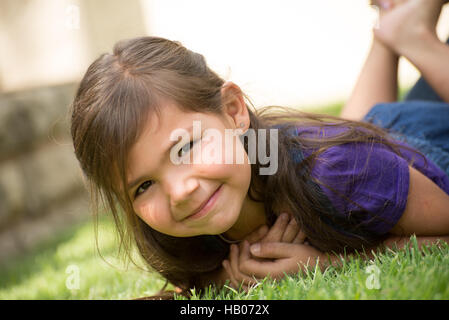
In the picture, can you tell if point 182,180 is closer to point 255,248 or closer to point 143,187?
point 143,187

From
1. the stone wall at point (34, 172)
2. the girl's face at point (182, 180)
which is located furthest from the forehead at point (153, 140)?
the stone wall at point (34, 172)

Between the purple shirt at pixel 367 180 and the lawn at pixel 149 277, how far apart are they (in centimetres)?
20

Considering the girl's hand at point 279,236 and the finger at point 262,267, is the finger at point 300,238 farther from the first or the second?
the finger at point 262,267

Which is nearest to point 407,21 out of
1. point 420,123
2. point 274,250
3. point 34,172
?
point 420,123

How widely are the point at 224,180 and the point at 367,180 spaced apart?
574mm

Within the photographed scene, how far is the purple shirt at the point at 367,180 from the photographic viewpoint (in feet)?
6.62

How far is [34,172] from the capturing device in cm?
461

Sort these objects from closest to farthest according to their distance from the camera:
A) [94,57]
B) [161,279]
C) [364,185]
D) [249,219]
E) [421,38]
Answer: [364,185]
[249,219]
[161,279]
[421,38]
[94,57]

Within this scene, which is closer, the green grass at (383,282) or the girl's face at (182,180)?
the green grass at (383,282)

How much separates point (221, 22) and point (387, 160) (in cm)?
766

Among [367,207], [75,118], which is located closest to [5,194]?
[75,118]

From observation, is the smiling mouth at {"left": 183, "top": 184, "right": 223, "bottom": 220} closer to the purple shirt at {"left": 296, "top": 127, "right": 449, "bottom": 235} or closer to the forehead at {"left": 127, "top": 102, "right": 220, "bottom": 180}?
the forehead at {"left": 127, "top": 102, "right": 220, "bottom": 180}

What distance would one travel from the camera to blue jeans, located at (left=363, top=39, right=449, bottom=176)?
2.81 metres
